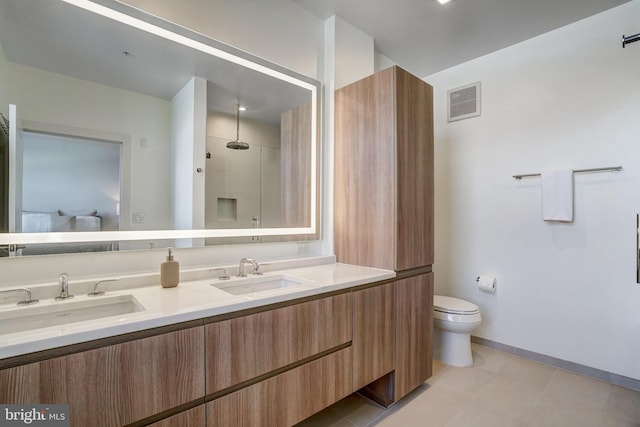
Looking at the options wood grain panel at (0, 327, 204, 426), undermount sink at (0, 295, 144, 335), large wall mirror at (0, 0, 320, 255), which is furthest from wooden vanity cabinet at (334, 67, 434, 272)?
undermount sink at (0, 295, 144, 335)

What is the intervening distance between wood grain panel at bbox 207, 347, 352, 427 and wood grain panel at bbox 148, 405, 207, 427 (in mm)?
26

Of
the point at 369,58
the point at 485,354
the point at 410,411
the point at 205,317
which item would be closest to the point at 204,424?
the point at 205,317

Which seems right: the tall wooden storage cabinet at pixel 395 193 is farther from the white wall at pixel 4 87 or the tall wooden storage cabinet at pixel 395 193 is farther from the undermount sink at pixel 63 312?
the white wall at pixel 4 87

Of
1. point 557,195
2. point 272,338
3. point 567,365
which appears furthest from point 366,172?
point 567,365

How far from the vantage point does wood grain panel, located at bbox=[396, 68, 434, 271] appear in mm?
1926

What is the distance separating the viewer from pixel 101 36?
1406 mm

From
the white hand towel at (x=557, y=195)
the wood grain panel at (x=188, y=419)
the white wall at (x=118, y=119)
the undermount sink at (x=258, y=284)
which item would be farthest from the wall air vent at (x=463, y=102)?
the wood grain panel at (x=188, y=419)

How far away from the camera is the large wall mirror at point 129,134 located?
1.25 metres

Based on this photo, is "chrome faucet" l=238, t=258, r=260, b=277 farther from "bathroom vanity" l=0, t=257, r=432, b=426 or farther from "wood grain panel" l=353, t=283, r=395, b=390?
"wood grain panel" l=353, t=283, r=395, b=390

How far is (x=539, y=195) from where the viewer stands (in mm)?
2502

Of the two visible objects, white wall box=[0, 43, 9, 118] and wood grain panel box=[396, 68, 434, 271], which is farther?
wood grain panel box=[396, 68, 434, 271]

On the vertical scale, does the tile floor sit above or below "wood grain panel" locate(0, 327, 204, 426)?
below

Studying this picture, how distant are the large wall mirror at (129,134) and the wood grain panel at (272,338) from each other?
0.69 metres

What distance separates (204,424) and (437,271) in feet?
8.73
